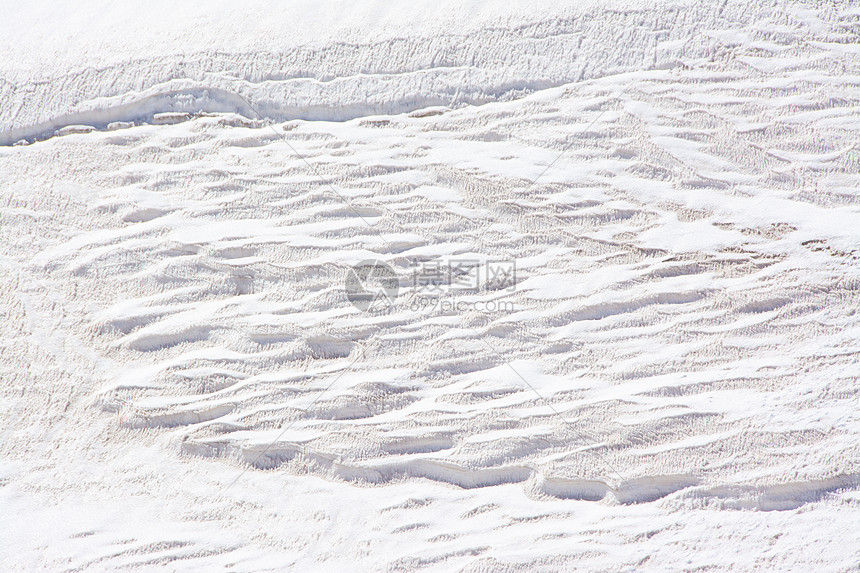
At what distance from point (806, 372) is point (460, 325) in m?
1.12

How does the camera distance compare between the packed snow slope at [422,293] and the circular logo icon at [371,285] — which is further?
the circular logo icon at [371,285]

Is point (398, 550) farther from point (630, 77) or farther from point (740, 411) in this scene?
point (630, 77)

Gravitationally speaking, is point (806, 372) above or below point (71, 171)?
below

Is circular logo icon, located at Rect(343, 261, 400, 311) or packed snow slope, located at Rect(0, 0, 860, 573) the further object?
circular logo icon, located at Rect(343, 261, 400, 311)

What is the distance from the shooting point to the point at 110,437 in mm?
2162

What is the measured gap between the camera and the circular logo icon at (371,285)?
Answer: 2.22 m

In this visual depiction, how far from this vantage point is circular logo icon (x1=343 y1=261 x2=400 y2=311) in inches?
87.6

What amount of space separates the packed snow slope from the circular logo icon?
4cm

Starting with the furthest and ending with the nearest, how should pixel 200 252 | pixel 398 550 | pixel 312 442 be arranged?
1. pixel 200 252
2. pixel 312 442
3. pixel 398 550

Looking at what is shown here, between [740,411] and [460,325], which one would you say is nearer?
[740,411]

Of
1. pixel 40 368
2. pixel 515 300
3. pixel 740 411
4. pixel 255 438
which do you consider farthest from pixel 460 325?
pixel 40 368

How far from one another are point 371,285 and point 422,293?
0.18 meters

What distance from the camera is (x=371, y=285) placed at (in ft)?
7.34

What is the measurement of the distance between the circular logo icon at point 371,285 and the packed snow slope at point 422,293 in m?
0.04
